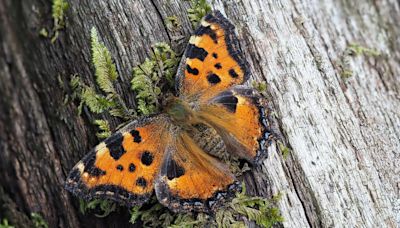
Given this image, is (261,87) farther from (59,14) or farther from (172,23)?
(59,14)

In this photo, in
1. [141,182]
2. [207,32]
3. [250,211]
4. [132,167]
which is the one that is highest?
[207,32]

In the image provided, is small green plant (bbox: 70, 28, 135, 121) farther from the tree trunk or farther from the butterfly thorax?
the butterfly thorax

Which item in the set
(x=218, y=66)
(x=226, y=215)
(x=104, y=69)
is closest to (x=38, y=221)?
(x=104, y=69)

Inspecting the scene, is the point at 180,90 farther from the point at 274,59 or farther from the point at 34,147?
the point at 34,147

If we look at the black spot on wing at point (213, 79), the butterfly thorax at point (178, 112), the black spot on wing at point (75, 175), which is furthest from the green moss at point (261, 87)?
the black spot on wing at point (75, 175)

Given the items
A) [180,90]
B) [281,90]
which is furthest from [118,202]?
[281,90]

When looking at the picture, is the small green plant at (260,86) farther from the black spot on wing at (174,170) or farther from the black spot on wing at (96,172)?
the black spot on wing at (96,172)
